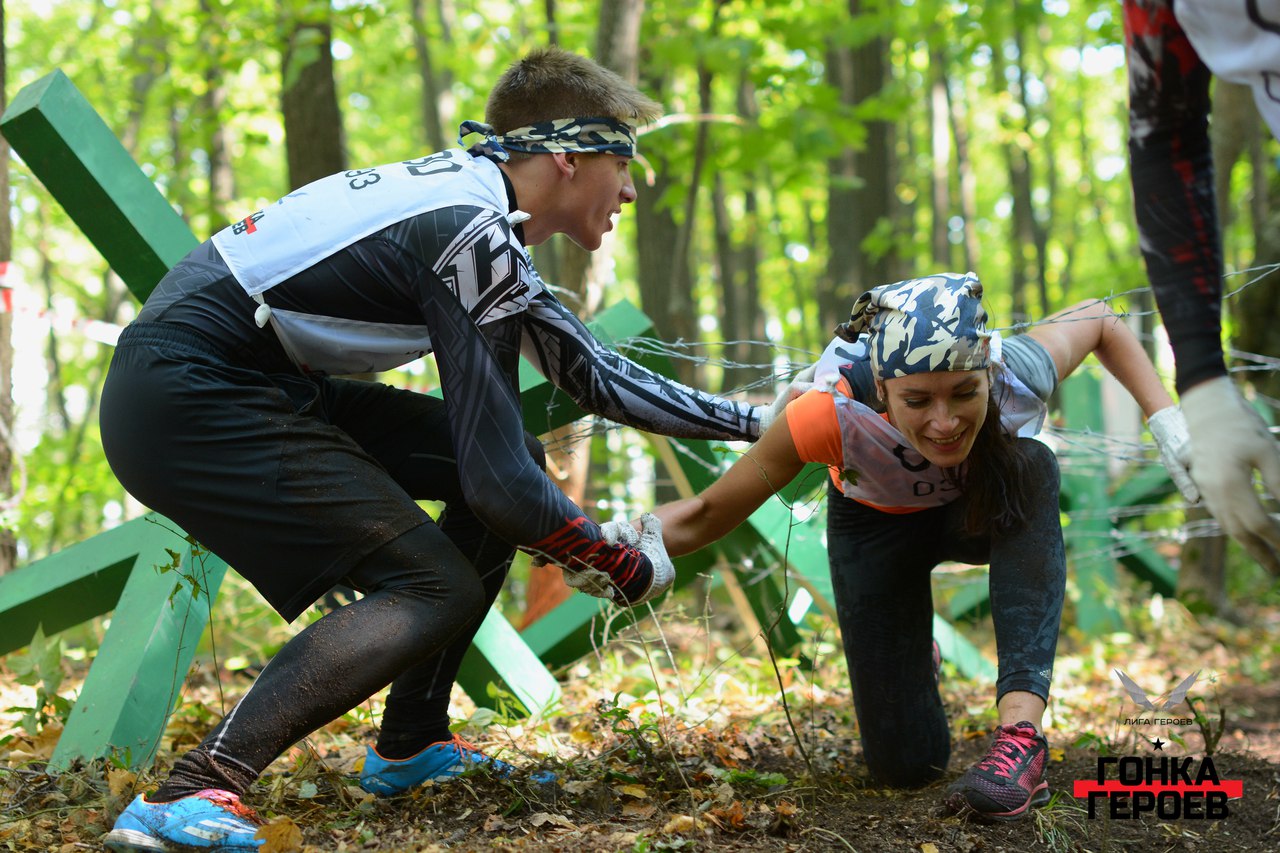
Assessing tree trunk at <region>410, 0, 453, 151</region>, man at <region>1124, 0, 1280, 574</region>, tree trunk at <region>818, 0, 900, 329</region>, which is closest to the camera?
man at <region>1124, 0, 1280, 574</region>

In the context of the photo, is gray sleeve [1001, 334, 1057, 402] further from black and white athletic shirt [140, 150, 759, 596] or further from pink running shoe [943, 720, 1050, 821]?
black and white athletic shirt [140, 150, 759, 596]

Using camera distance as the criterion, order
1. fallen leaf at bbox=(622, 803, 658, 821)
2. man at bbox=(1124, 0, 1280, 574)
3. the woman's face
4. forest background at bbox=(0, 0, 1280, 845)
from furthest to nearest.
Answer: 1. forest background at bbox=(0, 0, 1280, 845)
2. the woman's face
3. fallen leaf at bbox=(622, 803, 658, 821)
4. man at bbox=(1124, 0, 1280, 574)

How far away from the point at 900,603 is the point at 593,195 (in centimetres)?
146

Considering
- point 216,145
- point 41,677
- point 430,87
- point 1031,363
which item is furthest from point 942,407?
point 430,87

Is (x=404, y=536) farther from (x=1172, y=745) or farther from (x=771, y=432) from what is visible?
(x=1172, y=745)

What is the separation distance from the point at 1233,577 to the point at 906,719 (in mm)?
7019

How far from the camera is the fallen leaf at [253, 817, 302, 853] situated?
1.99 metres

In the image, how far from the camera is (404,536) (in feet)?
7.08

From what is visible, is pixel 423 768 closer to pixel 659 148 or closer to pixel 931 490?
pixel 931 490

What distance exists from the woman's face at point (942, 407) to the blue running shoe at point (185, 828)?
169 centimetres

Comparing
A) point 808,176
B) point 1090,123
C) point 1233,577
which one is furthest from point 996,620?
point 1090,123

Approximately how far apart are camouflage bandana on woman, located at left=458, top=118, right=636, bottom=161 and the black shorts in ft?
2.48

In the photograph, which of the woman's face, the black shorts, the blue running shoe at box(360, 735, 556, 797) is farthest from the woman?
the blue running shoe at box(360, 735, 556, 797)

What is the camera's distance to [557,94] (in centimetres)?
248
